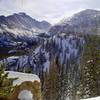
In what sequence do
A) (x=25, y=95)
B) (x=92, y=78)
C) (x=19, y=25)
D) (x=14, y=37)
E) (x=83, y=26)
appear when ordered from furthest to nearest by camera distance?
(x=83, y=26) → (x=19, y=25) → (x=14, y=37) → (x=92, y=78) → (x=25, y=95)

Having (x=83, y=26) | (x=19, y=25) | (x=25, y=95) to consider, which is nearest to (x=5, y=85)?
(x=25, y=95)

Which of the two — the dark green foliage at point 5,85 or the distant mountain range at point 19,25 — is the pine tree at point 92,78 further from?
the dark green foliage at point 5,85

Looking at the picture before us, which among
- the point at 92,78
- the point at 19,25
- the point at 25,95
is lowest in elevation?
the point at 92,78

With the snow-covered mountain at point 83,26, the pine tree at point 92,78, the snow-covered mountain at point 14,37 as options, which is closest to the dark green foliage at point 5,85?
the snow-covered mountain at point 14,37

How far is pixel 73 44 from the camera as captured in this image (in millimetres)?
55938

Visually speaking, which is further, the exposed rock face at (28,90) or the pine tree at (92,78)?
the pine tree at (92,78)

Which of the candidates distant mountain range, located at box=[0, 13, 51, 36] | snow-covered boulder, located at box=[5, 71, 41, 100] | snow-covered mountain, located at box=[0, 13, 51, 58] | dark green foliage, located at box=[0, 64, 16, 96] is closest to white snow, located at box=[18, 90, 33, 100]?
snow-covered boulder, located at box=[5, 71, 41, 100]

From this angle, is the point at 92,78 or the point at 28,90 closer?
the point at 28,90

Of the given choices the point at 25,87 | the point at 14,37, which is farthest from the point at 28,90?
the point at 14,37

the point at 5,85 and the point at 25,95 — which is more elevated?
the point at 5,85

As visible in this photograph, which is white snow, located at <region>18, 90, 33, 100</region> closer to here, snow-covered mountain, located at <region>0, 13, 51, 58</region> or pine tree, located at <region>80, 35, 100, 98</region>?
snow-covered mountain, located at <region>0, 13, 51, 58</region>

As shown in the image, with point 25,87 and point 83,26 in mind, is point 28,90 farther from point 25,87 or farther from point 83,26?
point 83,26

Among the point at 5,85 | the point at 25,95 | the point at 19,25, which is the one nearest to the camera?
the point at 5,85

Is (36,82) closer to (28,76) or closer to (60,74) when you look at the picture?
(28,76)
